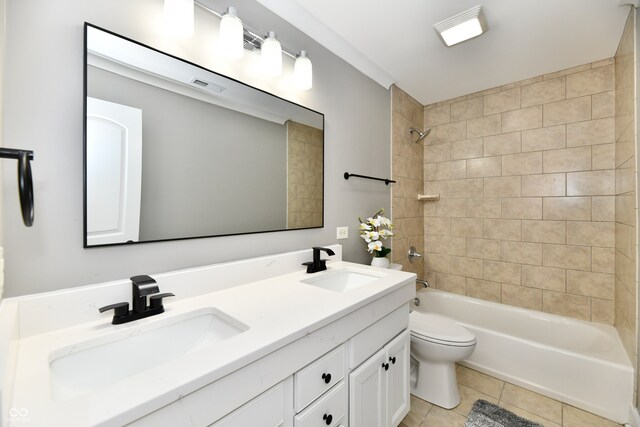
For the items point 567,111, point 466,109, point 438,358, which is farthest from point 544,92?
point 438,358

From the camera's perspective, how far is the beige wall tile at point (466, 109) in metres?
2.64

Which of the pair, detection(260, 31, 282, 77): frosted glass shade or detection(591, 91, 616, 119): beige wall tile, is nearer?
detection(260, 31, 282, 77): frosted glass shade

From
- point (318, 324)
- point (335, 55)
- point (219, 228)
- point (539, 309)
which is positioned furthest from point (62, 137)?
point (539, 309)

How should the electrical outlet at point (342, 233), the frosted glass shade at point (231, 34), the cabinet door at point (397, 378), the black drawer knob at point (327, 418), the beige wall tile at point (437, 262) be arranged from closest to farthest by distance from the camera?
the black drawer knob at point (327, 418), the frosted glass shade at point (231, 34), the cabinet door at point (397, 378), the electrical outlet at point (342, 233), the beige wall tile at point (437, 262)

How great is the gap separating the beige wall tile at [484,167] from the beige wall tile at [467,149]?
61mm

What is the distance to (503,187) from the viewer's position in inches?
98.6

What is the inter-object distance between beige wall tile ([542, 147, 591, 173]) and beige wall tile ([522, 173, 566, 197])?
0.19 feet

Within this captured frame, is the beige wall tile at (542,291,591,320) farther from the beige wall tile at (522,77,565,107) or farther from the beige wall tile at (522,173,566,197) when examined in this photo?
the beige wall tile at (522,77,565,107)

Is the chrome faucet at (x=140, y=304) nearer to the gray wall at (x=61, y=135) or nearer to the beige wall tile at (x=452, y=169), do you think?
the gray wall at (x=61, y=135)

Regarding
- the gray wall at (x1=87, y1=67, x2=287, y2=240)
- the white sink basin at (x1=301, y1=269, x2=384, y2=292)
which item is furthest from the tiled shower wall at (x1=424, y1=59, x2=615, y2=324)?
the gray wall at (x1=87, y1=67, x2=287, y2=240)

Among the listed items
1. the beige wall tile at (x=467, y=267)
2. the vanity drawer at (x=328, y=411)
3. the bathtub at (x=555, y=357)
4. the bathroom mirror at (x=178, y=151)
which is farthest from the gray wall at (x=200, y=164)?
the beige wall tile at (x=467, y=267)

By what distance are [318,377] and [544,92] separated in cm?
285

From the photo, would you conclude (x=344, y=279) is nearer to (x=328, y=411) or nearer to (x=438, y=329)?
(x=328, y=411)

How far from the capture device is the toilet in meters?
1.74
